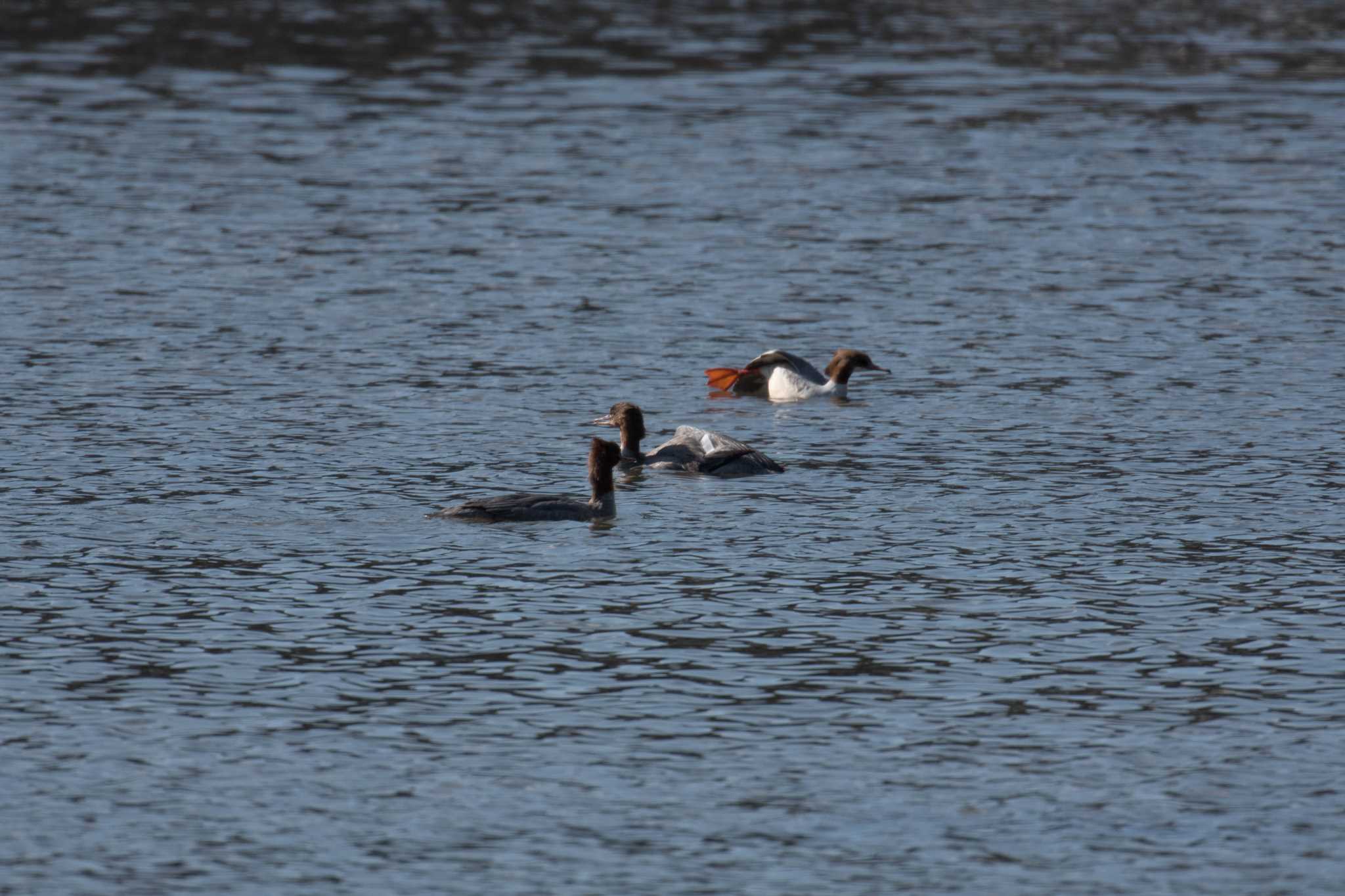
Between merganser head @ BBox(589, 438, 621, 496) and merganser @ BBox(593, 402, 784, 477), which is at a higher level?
merganser head @ BBox(589, 438, 621, 496)

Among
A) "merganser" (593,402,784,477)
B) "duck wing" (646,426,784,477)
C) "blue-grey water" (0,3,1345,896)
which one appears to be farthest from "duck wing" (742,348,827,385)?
"duck wing" (646,426,784,477)

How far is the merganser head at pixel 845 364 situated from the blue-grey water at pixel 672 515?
0.51 metres

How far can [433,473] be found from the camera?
24062mm

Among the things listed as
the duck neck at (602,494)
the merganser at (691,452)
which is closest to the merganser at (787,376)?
the merganser at (691,452)

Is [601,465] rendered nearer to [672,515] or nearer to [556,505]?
[556,505]

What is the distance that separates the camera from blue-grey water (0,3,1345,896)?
1465 centimetres

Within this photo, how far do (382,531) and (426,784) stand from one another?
22.2 feet

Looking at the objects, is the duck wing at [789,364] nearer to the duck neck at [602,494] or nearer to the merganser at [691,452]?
the merganser at [691,452]

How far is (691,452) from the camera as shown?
977 inches

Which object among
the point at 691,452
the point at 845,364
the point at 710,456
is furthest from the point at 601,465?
the point at 845,364

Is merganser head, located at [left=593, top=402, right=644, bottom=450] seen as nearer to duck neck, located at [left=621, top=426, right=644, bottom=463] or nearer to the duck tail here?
duck neck, located at [left=621, top=426, right=644, bottom=463]

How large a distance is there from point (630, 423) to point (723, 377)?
4.22 meters

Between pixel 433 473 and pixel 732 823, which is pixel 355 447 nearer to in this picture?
pixel 433 473

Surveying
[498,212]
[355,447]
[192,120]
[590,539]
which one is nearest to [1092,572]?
[590,539]
